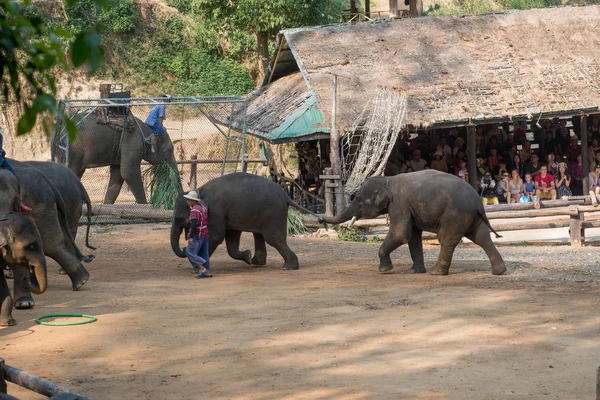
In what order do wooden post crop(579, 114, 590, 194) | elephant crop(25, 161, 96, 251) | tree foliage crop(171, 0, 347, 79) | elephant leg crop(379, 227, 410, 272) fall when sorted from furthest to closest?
tree foliage crop(171, 0, 347, 79) → wooden post crop(579, 114, 590, 194) → elephant leg crop(379, 227, 410, 272) → elephant crop(25, 161, 96, 251)

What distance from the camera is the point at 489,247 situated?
13508 millimetres

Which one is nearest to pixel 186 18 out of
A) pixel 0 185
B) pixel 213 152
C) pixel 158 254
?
pixel 213 152

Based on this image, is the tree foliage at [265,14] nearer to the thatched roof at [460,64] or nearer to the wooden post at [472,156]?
the thatched roof at [460,64]

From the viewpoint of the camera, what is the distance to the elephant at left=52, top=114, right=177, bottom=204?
809 inches

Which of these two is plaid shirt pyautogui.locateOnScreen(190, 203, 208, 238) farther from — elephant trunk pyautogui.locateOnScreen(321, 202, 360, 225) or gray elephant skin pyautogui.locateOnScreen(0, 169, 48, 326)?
gray elephant skin pyautogui.locateOnScreen(0, 169, 48, 326)

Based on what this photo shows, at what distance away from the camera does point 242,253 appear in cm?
1460

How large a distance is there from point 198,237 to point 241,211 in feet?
2.99

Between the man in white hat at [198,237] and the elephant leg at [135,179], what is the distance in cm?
742

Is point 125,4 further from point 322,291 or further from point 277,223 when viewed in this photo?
point 322,291

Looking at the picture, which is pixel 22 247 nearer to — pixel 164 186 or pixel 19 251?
pixel 19 251

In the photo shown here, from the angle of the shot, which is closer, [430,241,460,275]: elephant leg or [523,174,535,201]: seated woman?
[430,241,460,275]: elephant leg

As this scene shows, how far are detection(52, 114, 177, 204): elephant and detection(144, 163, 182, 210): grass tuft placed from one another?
0.20m

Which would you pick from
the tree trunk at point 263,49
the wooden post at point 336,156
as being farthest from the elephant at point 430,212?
the tree trunk at point 263,49

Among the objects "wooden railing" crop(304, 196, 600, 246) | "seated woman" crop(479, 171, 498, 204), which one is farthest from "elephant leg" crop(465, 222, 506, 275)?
"seated woman" crop(479, 171, 498, 204)
